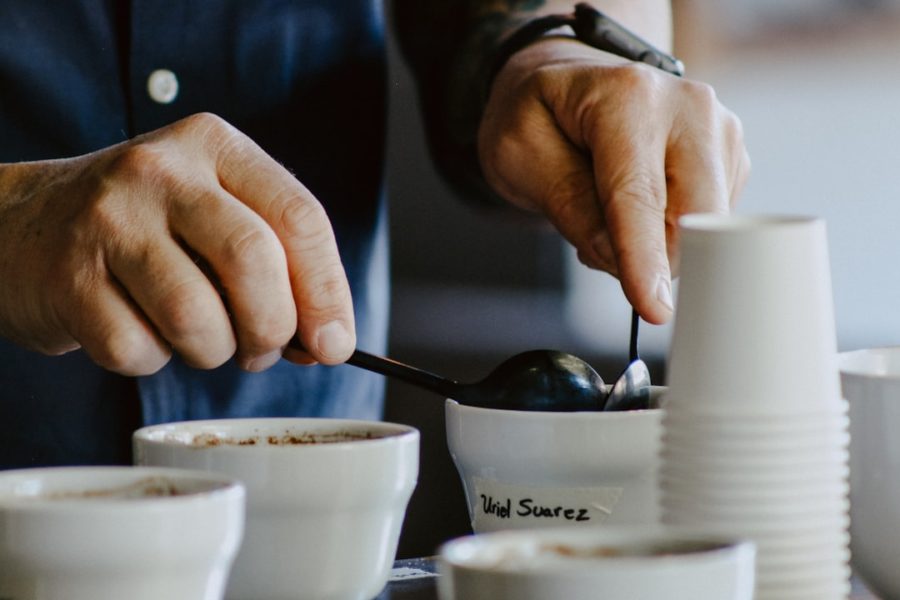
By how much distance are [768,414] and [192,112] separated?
34.3 inches

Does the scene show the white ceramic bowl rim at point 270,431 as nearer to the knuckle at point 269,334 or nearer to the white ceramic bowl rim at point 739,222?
the knuckle at point 269,334

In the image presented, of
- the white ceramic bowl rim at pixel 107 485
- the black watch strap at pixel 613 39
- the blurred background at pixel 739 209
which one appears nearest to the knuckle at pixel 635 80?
the black watch strap at pixel 613 39

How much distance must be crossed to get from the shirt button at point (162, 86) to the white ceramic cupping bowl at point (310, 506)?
0.61m

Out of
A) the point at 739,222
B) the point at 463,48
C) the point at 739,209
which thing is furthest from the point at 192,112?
the point at 739,209

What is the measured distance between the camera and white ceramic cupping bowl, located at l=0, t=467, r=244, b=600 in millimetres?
527

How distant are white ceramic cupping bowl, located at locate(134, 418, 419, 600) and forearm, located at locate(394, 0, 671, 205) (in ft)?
2.37

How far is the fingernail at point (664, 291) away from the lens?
0.96 meters

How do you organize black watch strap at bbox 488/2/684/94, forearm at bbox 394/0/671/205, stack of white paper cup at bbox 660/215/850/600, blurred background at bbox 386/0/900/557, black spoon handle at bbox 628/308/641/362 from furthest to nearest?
blurred background at bbox 386/0/900/557, forearm at bbox 394/0/671/205, black watch strap at bbox 488/2/684/94, black spoon handle at bbox 628/308/641/362, stack of white paper cup at bbox 660/215/850/600

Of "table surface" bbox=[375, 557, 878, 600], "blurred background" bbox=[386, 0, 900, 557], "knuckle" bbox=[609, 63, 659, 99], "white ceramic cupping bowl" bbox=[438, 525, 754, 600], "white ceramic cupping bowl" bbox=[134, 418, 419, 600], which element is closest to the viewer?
"white ceramic cupping bowl" bbox=[438, 525, 754, 600]

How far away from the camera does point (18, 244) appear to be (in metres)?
0.93

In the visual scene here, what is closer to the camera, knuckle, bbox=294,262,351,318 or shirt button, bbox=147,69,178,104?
knuckle, bbox=294,262,351,318

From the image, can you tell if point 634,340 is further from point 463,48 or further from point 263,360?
point 463,48

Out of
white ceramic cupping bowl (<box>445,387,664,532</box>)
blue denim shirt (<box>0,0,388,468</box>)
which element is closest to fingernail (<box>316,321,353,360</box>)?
white ceramic cupping bowl (<box>445,387,664,532</box>)

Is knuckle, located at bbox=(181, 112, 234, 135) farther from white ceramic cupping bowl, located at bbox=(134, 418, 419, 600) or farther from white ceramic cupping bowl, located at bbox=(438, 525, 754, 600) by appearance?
white ceramic cupping bowl, located at bbox=(438, 525, 754, 600)
